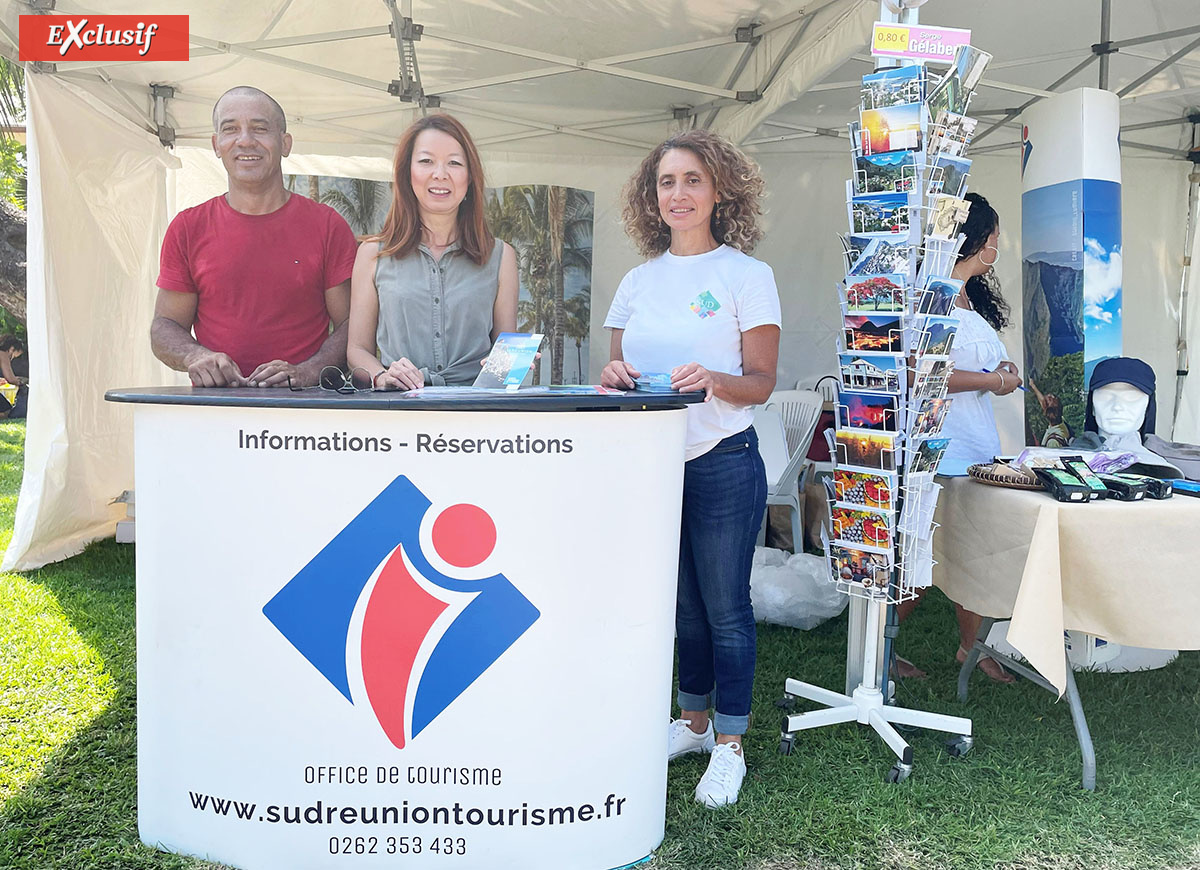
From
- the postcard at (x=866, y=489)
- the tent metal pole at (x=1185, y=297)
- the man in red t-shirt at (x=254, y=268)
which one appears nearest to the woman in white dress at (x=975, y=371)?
the postcard at (x=866, y=489)

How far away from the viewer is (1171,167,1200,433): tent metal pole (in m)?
5.45

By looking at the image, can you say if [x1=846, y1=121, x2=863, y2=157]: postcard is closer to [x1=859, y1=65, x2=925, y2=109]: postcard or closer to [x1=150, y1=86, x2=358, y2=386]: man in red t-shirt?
[x1=859, y1=65, x2=925, y2=109]: postcard

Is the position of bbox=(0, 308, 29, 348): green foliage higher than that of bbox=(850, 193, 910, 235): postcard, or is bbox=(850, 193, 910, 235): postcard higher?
bbox=(850, 193, 910, 235): postcard

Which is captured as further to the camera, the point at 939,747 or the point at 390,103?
the point at 390,103

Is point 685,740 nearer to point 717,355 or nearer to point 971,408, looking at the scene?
point 717,355

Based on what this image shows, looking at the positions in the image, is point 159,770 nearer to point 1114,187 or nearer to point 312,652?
point 312,652

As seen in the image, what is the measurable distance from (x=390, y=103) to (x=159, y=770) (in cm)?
393

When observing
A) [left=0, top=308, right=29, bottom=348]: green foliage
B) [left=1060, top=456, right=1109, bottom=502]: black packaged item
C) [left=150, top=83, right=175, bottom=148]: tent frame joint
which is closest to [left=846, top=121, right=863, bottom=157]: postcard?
[left=1060, top=456, right=1109, bottom=502]: black packaged item

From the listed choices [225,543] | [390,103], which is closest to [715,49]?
[390,103]

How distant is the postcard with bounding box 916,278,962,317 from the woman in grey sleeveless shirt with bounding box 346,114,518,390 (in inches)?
38.0

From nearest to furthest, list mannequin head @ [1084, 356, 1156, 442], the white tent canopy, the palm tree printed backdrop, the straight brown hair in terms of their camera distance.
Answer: the straight brown hair, mannequin head @ [1084, 356, 1156, 442], the white tent canopy, the palm tree printed backdrop

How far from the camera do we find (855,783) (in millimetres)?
2160

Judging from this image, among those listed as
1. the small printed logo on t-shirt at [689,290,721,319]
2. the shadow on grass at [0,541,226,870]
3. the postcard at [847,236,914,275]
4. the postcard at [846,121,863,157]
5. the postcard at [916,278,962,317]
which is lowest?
the shadow on grass at [0,541,226,870]

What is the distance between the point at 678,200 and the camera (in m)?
1.96
